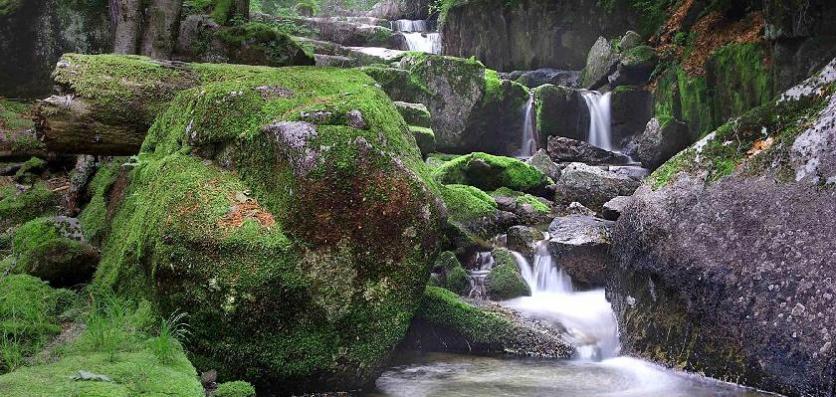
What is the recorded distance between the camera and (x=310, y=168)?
4.77 meters

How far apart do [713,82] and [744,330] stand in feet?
31.7

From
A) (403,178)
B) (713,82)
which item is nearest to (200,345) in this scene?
(403,178)

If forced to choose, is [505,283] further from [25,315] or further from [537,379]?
[25,315]

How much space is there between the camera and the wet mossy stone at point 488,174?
1141 centimetres

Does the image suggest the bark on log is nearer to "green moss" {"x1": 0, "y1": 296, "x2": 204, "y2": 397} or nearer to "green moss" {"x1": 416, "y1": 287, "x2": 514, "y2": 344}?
"green moss" {"x1": 0, "y1": 296, "x2": 204, "y2": 397}

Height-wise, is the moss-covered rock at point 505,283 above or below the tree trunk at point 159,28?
below

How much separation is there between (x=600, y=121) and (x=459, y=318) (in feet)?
37.9

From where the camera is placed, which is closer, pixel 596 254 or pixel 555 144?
pixel 596 254

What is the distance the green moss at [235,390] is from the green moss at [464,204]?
17.4 ft

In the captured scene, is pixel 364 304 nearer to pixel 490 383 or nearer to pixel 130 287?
pixel 490 383

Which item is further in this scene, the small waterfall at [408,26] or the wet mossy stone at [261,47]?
the small waterfall at [408,26]

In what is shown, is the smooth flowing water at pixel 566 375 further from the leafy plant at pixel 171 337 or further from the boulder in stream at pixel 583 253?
the leafy plant at pixel 171 337

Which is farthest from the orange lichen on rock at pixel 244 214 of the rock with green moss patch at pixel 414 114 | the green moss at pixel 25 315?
the rock with green moss patch at pixel 414 114

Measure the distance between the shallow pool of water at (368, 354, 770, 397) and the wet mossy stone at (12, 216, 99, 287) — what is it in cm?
298
